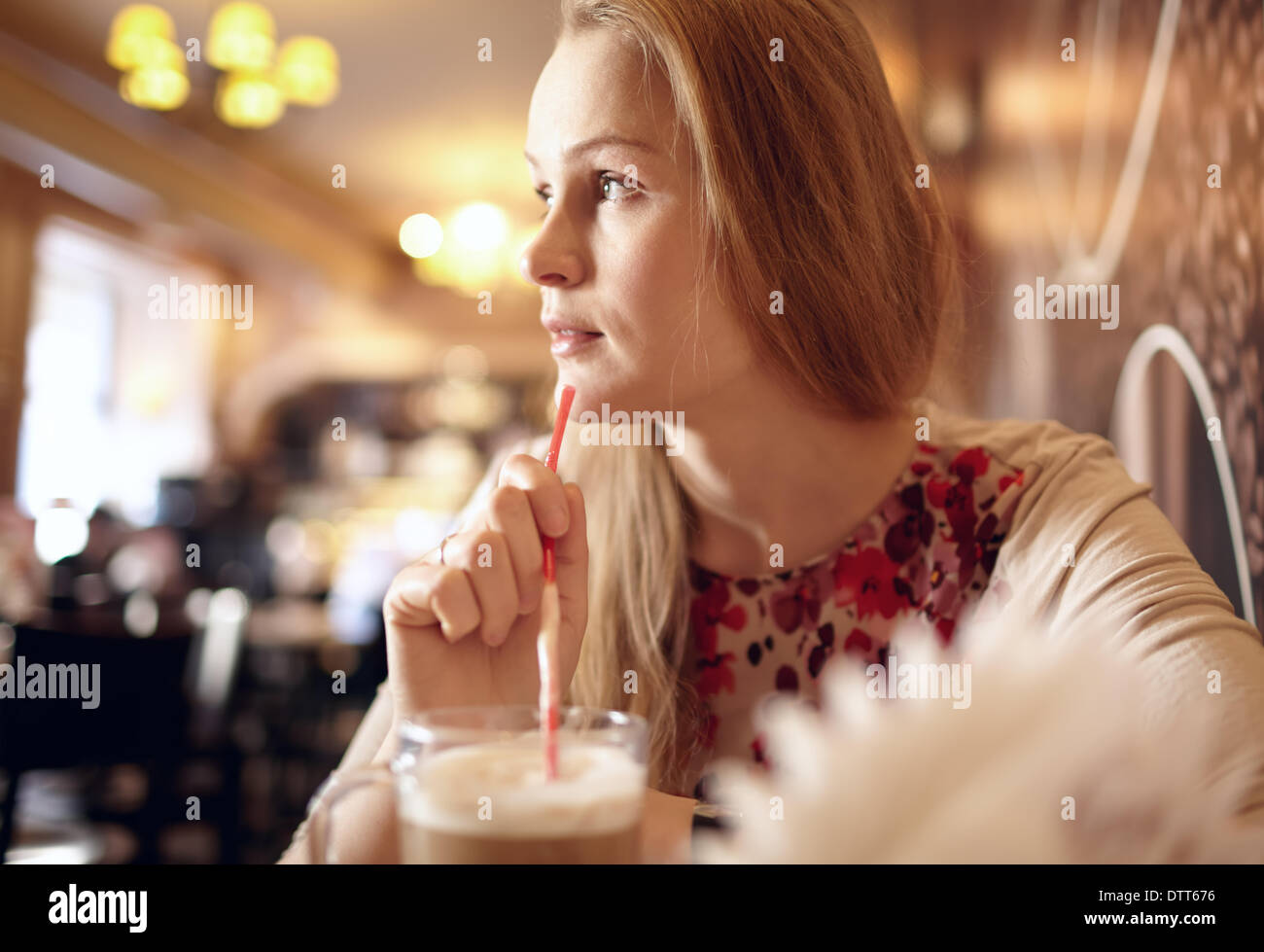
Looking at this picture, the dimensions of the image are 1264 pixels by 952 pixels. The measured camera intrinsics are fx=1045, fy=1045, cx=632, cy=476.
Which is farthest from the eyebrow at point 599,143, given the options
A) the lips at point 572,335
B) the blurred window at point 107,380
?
the blurred window at point 107,380

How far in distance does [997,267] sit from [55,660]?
315 centimetres

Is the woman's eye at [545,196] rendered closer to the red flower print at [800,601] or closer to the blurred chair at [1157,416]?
the red flower print at [800,601]

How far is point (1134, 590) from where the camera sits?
980mm

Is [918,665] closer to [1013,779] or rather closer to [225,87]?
[1013,779]

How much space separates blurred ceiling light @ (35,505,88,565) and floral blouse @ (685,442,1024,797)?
4617mm

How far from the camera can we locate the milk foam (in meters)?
0.55

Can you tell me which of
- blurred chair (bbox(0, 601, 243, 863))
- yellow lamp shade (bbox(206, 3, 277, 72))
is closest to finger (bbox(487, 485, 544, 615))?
blurred chair (bbox(0, 601, 243, 863))

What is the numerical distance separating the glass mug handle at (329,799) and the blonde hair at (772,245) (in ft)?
2.04

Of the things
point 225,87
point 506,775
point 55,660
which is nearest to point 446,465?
point 225,87

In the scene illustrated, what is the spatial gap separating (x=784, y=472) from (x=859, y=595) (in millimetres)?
175

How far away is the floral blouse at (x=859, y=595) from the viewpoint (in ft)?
4.06

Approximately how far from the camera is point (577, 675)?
1259 millimetres

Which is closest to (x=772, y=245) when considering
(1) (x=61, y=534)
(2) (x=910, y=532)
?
(2) (x=910, y=532)

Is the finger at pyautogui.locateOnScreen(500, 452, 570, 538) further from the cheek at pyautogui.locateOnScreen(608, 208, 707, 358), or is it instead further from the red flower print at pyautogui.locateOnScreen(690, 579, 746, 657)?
the red flower print at pyautogui.locateOnScreen(690, 579, 746, 657)
